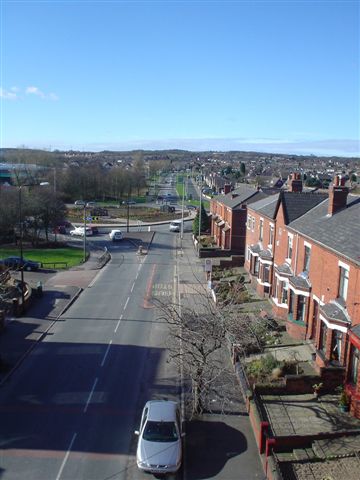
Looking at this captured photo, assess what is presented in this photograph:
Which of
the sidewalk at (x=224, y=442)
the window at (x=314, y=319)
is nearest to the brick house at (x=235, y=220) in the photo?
the window at (x=314, y=319)

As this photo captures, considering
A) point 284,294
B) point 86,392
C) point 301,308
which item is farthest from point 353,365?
point 86,392

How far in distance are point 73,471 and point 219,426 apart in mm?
5419

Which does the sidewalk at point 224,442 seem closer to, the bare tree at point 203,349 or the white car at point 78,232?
the bare tree at point 203,349

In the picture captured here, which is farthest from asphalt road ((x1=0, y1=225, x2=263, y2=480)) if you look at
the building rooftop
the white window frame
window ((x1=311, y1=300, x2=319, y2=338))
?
the white window frame

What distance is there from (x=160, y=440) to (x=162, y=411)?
1.33 m

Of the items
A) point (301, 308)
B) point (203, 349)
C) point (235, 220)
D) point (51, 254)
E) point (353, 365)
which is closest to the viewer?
point (203, 349)

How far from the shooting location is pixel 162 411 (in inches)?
654

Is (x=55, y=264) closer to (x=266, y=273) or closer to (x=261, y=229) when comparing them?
(x=261, y=229)

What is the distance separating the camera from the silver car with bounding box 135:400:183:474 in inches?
573

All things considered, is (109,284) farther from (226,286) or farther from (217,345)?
(217,345)

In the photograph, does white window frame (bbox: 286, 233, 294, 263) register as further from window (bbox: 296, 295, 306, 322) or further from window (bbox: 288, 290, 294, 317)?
window (bbox: 296, 295, 306, 322)

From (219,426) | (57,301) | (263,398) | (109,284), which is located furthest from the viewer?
(109,284)

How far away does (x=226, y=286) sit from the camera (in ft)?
114

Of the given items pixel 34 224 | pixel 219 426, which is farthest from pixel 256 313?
pixel 34 224
